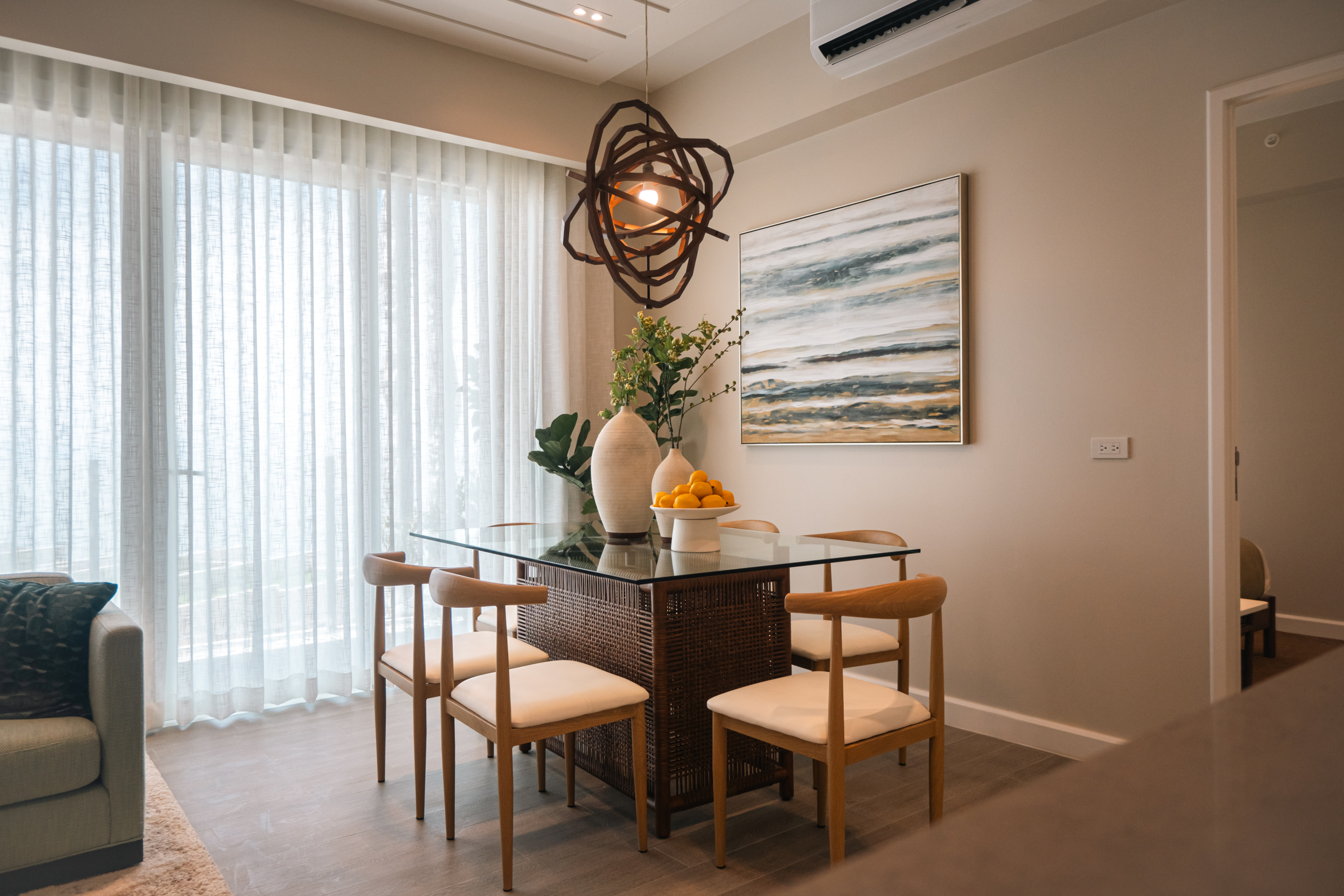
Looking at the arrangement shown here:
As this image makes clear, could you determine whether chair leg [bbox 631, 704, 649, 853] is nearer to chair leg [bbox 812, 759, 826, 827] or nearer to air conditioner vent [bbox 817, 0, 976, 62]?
chair leg [bbox 812, 759, 826, 827]

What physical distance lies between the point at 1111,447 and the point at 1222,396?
0.39 metres

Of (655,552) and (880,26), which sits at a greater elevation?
(880,26)

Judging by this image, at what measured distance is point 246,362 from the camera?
3.76m

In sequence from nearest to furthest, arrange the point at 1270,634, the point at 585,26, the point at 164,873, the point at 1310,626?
1. the point at 164,873
2. the point at 585,26
3. the point at 1270,634
4. the point at 1310,626

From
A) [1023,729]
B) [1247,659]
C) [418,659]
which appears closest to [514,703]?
[418,659]

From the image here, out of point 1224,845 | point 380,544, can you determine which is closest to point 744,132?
point 380,544

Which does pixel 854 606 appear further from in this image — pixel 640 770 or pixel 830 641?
pixel 830 641

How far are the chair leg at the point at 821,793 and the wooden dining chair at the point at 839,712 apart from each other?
0.31 m

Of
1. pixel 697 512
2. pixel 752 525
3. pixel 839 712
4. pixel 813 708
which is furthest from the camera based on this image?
pixel 752 525

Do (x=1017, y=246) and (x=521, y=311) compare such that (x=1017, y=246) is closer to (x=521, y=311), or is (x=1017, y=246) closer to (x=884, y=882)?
(x=521, y=311)

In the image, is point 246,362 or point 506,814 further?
point 246,362

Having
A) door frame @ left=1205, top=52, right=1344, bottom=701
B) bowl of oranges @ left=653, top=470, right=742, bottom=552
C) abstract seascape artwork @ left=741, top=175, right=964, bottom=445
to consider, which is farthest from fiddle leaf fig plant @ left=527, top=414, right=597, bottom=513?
door frame @ left=1205, top=52, right=1344, bottom=701

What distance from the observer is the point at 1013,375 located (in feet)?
10.9

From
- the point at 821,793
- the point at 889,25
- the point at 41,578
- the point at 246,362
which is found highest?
the point at 889,25
